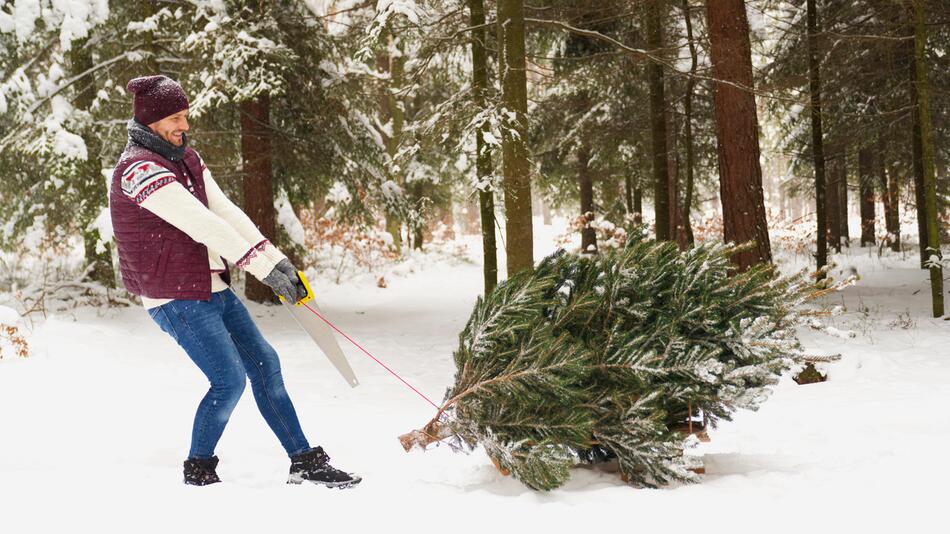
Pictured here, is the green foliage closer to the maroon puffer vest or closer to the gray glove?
the gray glove

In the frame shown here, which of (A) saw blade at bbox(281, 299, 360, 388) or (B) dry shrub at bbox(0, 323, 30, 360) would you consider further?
(B) dry shrub at bbox(0, 323, 30, 360)

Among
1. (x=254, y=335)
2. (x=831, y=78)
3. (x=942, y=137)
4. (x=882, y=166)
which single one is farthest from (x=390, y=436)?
(x=882, y=166)

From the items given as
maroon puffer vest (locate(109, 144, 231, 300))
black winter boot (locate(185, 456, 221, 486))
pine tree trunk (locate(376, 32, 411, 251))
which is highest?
pine tree trunk (locate(376, 32, 411, 251))

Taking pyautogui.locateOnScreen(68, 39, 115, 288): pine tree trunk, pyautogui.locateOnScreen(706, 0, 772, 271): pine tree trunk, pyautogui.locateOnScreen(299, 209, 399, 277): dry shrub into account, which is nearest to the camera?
pyautogui.locateOnScreen(706, 0, 772, 271): pine tree trunk

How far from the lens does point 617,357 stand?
12.0ft

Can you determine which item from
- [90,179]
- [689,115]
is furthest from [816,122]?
[90,179]

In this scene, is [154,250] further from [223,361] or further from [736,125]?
[736,125]

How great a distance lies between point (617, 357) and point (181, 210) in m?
2.19

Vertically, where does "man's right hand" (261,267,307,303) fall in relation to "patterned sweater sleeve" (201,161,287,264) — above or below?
below

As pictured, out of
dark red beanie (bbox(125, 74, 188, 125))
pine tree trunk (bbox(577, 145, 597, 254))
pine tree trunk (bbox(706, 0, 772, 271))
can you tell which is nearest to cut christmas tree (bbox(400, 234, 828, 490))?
dark red beanie (bbox(125, 74, 188, 125))

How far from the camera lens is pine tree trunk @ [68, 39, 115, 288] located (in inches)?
409

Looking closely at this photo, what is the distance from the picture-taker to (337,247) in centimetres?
2070

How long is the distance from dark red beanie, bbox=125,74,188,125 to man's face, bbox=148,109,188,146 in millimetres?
19

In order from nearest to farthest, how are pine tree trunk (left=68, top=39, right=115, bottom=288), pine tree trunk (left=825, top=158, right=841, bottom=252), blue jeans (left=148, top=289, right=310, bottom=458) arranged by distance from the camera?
blue jeans (left=148, top=289, right=310, bottom=458) → pine tree trunk (left=68, top=39, right=115, bottom=288) → pine tree trunk (left=825, top=158, right=841, bottom=252)
